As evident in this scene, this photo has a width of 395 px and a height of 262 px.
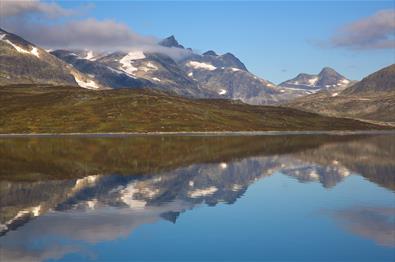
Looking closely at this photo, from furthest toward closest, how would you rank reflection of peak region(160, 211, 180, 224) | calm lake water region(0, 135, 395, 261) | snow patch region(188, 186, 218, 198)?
snow patch region(188, 186, 218, 198)
reflection of peak region(160, 211, 180, 224)
calm lake water region(0, 135, 395, 261)

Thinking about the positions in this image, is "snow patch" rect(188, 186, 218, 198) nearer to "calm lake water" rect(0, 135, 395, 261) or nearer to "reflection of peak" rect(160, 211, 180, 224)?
"calm lake water" rect(0, 135, 395, 261)

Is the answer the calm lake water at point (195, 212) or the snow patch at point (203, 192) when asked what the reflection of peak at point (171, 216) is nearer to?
the calm lake water at point (195, 212)

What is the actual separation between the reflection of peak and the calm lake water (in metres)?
0.09

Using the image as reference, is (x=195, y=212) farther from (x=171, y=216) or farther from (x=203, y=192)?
(x=203, y=192)

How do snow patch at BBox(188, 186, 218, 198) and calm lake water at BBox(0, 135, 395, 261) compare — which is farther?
snow patch at BBox(188, 186, 218, 198)

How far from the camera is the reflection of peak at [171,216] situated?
49.8 metres

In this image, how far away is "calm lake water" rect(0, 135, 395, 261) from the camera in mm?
38250

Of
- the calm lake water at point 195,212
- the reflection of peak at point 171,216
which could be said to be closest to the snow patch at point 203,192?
the calm lake water at point 195,212

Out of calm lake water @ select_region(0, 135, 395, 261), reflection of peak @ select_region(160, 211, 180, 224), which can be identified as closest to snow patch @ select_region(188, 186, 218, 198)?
calm lake water @ select_region(0, 135, 395, 261)

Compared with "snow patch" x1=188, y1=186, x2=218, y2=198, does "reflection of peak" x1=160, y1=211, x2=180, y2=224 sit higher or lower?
higher

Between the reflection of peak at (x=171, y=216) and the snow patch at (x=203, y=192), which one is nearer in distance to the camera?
the reflection of peak at (x=171, y=216)

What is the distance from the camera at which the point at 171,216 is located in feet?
168

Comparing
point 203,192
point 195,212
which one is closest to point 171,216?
point 195,212

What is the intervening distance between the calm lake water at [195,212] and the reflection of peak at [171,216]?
9 centimetres
